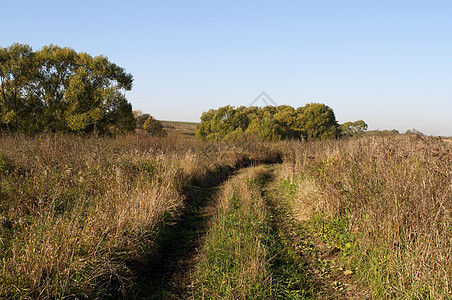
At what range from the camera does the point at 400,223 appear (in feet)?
13.0

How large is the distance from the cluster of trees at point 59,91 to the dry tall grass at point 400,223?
2227 cm

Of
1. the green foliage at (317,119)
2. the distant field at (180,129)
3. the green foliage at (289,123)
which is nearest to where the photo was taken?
the green foliage at (289,123)

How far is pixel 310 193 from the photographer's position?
732cm

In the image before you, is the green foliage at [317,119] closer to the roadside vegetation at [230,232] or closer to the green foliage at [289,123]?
the green foliage at [289,123]

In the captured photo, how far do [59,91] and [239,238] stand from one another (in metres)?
27.0

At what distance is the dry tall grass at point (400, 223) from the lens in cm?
325

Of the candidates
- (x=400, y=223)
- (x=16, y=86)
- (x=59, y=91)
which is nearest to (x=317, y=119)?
(x=59, y=91)

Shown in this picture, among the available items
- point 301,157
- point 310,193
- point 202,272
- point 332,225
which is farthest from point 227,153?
point 202,272

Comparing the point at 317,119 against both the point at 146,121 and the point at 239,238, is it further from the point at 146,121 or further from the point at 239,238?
the point at 239,238

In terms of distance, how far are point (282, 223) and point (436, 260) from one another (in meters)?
3.77

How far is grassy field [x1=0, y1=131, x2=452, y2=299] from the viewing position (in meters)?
3.49

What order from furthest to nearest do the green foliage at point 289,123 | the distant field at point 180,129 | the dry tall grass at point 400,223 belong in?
1. the distant field at point 180,129
2. the green foliage at point 289,123
3. the dry tall grass at point 400,223

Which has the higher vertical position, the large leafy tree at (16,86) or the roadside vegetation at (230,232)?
the large leafy tree at (16,86)

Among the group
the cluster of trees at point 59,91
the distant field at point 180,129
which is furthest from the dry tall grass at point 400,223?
the distant field at point 180,129
